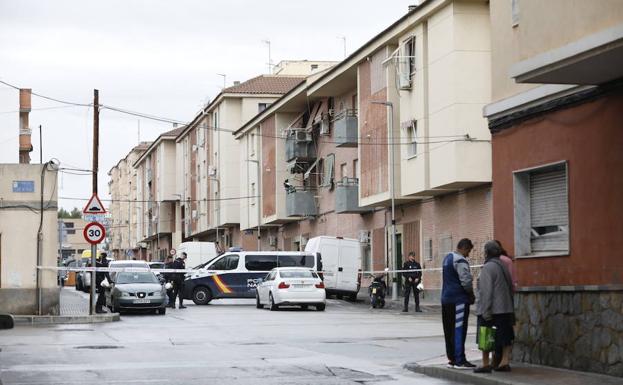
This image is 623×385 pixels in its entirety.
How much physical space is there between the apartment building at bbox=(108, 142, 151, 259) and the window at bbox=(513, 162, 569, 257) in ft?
364

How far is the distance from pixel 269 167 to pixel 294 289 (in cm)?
2918

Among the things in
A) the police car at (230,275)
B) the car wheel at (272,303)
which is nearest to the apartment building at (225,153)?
the police car at (230,275)

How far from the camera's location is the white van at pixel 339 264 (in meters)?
44.2

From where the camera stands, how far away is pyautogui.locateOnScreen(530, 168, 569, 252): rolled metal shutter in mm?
15414

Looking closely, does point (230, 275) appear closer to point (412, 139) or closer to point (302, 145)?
point (412, 139)

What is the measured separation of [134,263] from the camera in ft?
148

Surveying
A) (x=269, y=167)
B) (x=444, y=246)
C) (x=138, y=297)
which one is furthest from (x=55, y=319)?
(x=269, y=167)

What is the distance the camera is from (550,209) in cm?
1575

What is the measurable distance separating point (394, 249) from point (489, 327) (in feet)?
102

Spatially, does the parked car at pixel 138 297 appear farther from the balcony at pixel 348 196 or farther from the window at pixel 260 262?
the balcony at pixel 348 196

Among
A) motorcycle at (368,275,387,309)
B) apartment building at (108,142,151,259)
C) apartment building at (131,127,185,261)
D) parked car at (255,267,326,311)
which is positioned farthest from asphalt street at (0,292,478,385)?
apartment building at (108,142,151,259)

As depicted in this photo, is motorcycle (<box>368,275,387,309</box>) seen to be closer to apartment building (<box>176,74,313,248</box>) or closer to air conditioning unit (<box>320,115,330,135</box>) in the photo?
air conditioning unit (<box>320,115,330,135</box>)

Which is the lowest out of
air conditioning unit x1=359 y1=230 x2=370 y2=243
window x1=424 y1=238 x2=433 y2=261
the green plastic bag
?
the green plastic bag

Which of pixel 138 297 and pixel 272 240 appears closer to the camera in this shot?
pixel 138 297
